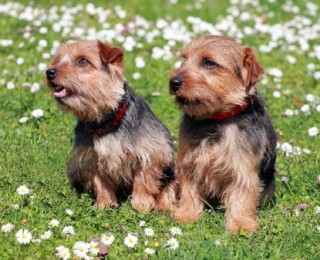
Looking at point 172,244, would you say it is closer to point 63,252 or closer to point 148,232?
point 148,232

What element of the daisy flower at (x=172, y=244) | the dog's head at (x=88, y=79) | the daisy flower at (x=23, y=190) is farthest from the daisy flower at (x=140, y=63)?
the daisy flower at (x=172, y=244)

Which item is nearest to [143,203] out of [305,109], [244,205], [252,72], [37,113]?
[244,205]

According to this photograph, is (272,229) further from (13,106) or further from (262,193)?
(13,106)

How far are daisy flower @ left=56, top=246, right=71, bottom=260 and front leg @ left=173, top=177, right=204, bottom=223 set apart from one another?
1525 millimetres

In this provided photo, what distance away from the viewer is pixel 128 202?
6781 mm

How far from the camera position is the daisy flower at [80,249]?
539 cm

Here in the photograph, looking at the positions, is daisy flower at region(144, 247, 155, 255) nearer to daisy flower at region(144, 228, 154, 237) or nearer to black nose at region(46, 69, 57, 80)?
daisy flower at region(144, 228, 154, 237)

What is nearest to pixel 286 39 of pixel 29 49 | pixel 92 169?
pixel 29 49

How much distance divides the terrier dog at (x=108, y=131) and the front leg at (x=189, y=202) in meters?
0.20

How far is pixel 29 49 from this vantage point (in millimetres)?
10852

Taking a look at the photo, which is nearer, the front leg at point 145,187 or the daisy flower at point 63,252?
the daisy flower at point 63,252

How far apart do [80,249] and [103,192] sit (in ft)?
4.38

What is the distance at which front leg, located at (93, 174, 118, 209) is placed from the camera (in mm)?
6727

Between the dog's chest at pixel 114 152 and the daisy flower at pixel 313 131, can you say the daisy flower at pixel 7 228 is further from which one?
the daisy flower at pixel 313 131
